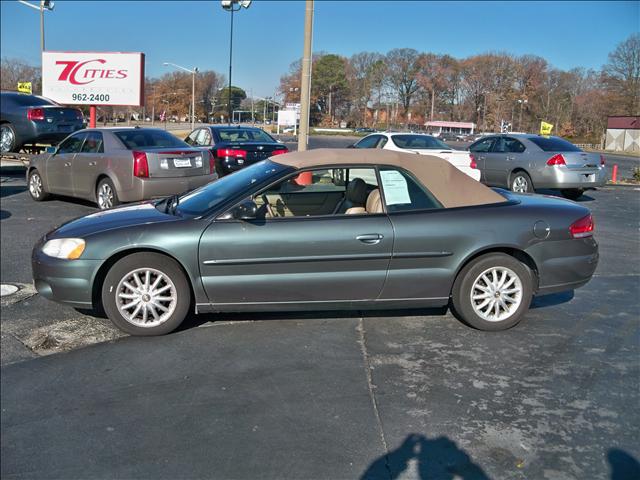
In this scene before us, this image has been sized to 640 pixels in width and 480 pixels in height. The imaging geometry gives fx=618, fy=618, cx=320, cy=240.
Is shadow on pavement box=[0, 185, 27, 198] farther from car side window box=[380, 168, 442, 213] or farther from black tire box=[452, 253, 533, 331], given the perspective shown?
black tire box=[452, 253, 533, 331]

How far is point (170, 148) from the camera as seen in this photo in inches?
382

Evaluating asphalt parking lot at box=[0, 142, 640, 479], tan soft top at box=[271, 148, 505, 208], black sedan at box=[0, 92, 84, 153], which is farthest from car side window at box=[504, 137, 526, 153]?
black sedan at box=[0, 92, 84, 153]

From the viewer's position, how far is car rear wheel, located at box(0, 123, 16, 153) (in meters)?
14.6

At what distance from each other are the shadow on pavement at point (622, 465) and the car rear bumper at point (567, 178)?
1098cm

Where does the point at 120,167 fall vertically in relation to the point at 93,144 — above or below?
below

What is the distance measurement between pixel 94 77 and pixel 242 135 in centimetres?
1113

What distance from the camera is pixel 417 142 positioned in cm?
Result: 1398

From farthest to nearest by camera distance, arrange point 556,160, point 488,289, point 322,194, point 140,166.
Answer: point 556,160 → point 140,166 → point 322,194 → point 488,289

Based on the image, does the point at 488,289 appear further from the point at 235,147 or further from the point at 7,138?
the point at 7,138

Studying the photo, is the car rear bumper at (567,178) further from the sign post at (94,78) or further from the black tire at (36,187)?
the sign post at (94,78)

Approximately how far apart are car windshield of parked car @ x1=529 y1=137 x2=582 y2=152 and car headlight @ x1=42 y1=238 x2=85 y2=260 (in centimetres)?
1153

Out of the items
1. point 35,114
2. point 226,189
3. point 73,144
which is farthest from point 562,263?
point 35,114

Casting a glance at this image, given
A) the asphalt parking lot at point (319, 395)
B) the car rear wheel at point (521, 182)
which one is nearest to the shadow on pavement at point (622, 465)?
the asphalt parking lot at point (319, 395)

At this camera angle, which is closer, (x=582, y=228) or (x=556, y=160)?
(x=582, y=228)
